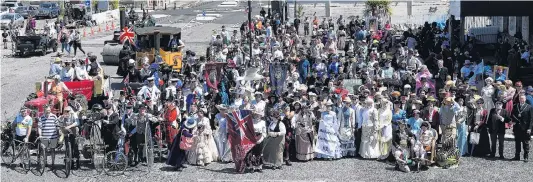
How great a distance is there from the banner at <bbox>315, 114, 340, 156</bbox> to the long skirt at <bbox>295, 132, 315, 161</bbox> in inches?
9.8

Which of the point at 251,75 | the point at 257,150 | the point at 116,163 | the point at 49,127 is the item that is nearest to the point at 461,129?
the point at 257,150

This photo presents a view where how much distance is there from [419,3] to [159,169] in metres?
39.8

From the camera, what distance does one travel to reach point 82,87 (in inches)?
950

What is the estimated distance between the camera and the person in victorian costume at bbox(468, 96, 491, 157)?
19188 mm

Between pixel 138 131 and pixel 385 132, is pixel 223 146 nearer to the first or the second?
pixel 138 131

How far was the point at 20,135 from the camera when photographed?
18953 millimetres

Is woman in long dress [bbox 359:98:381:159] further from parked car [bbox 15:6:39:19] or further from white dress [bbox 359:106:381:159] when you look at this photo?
parked car [bbox 15:6:39:19]

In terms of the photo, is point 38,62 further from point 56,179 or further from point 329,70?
point 56,179

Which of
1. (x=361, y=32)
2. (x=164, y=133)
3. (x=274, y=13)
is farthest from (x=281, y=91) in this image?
(x=274, y=13)

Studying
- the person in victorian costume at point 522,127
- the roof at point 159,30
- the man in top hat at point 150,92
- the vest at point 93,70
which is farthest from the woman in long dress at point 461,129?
the roof at point 159,30

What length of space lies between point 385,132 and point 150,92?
6.29 meters

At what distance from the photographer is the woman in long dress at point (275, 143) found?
18.5 m

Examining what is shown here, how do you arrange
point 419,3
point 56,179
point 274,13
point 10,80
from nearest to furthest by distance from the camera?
point 56,179 < point 10,80 < point 274,13 < point 419,3

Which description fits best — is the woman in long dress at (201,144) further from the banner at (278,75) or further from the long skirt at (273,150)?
the banner at (278,75)
